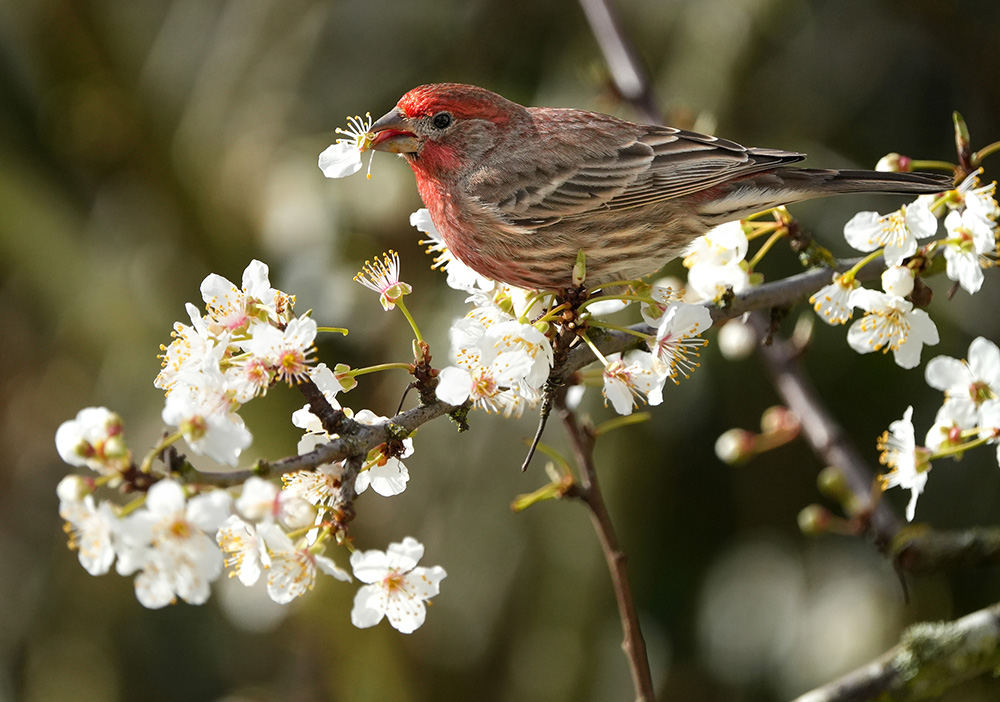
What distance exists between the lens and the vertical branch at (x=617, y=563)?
214cm

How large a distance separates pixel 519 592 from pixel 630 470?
1.00 m

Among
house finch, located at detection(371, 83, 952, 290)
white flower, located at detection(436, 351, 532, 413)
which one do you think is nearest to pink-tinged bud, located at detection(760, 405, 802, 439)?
house finch, located at detection(371, 83, 952, 290)

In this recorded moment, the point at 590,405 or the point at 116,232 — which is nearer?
the point at 590,405

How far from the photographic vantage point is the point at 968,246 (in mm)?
2357

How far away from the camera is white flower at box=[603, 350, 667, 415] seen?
7.34 feet

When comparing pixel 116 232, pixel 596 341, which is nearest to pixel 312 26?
pixel 116 232

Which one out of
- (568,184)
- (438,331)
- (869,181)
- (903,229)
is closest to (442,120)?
(568,184)

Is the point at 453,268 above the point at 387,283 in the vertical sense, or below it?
above

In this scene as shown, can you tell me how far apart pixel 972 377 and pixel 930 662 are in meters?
0.78

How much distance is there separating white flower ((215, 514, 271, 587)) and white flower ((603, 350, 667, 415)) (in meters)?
0.88

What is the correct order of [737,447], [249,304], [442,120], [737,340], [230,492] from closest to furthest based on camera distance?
[230,492]
[249,304]
[442,120]
[737,447]
[737,340]

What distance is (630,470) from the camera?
536 cm

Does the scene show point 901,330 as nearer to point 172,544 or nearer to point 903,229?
point 903,229

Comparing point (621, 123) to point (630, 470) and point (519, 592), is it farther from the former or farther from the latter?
point (519, 592)
